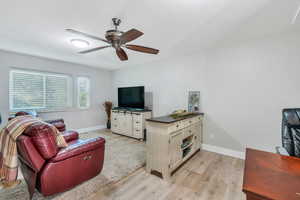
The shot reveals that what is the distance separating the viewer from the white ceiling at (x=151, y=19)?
1.66 m

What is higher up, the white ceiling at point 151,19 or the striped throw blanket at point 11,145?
the white ceiling at point 151,19

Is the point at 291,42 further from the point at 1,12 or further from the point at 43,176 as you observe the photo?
the point at 1,12

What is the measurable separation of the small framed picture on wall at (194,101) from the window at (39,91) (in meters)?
3.81

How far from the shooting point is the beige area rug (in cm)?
168

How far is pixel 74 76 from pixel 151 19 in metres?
3.56

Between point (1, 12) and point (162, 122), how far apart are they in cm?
267

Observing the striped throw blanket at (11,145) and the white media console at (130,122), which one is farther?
the white media console at (130,122)

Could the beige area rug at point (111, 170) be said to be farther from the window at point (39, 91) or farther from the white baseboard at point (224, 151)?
the window at point (39, 91)

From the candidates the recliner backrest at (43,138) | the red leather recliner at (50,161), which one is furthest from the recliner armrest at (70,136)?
the recliner backrest at (43,138)

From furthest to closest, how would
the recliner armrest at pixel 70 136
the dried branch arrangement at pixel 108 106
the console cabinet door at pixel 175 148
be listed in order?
the dried branch arrangement at pixel 108 106 < the recliner armrest at pixel 70 136 < the console cabinet door at pixel 175 148

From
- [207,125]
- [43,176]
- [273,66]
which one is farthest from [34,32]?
[273,66]

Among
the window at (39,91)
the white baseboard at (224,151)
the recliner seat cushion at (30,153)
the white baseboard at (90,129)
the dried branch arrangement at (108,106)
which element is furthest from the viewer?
the dried branch arrangement at (108,106)

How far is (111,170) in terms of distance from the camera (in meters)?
2.27

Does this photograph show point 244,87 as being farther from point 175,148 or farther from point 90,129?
point 90,129
